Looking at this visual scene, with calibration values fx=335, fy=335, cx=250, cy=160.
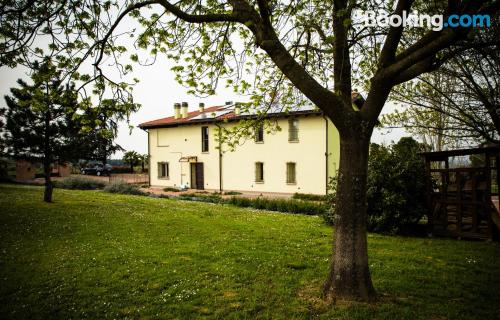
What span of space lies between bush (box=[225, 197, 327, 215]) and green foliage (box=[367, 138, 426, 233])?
4399 mm

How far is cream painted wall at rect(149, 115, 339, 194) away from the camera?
25.4m

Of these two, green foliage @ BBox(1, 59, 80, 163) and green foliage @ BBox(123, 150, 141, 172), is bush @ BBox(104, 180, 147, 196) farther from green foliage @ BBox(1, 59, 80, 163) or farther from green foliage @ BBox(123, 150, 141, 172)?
green foliage @ BBox(123, 150, 141, 172)

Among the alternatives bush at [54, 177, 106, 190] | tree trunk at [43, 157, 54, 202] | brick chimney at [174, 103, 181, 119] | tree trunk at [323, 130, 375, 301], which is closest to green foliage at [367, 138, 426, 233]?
tree trunk at [323, 130, 375, 301]

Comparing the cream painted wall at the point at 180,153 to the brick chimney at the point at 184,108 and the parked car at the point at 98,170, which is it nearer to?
the brick chimney at the point at 184,108

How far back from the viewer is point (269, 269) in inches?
274

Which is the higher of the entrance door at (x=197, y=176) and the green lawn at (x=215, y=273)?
the entrance door at (x=197, y=176)

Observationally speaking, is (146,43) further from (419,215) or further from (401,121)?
(401,121)

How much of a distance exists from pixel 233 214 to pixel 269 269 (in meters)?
8.08

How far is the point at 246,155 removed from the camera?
1145 inches

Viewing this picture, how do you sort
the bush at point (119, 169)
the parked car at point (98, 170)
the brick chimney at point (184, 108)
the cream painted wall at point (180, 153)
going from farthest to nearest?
the bush at point (119, 169), the parked car at point (98, 170), the brick chimney at point (184, 108), the cream painted wall at point (180, 153)

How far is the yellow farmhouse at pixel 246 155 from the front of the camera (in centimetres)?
2536

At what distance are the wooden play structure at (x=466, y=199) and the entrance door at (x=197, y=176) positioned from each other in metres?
23.5

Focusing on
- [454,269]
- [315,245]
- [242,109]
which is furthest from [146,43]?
[454,269]

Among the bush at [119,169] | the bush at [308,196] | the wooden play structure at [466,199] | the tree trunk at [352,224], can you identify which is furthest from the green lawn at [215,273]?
the bush at [119,169]
